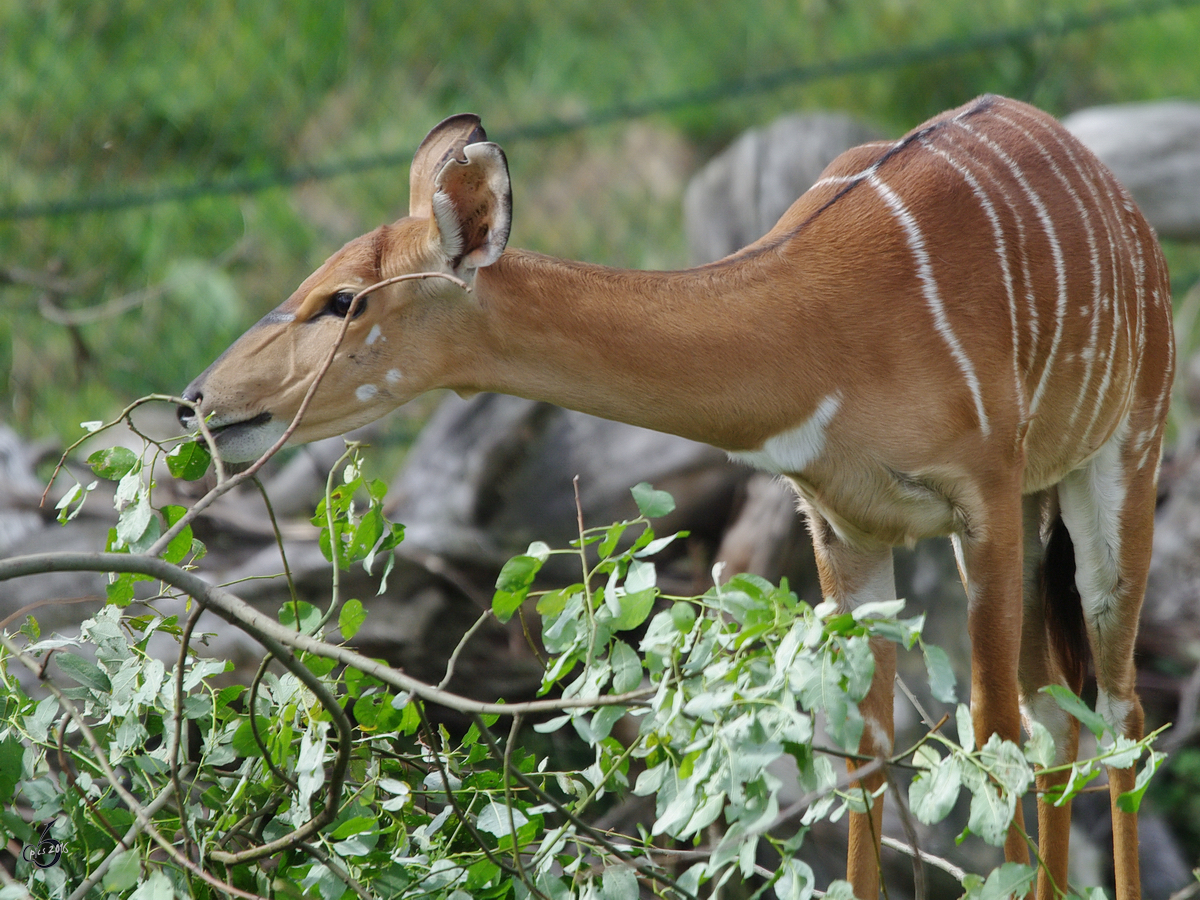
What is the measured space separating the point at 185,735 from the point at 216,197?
3.52 m

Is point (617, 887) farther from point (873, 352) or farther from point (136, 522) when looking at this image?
point (873, 352)

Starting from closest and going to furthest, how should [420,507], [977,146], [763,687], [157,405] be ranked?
[763,687], [977,146], [420,507], [157,405]

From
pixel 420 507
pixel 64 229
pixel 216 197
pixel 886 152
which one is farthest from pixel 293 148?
pixel 886 152

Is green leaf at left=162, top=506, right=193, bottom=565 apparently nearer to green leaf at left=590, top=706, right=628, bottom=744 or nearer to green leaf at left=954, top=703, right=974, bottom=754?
green leaf at left=590, top=706, right=628, bottom=744

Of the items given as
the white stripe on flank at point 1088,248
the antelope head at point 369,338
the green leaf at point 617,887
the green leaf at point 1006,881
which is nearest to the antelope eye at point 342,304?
the antelope head at point 369,338

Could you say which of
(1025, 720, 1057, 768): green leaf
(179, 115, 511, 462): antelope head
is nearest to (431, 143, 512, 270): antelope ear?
(179, 115, 511, 462): antelope head

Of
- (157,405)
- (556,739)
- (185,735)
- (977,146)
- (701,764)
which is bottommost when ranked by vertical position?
(556,739)

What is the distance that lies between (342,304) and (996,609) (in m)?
1.14

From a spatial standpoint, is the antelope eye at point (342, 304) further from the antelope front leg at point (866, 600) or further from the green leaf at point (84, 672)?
the antelope front leg at point (866, 600)

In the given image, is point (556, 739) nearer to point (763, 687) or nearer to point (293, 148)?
point (763, 687)

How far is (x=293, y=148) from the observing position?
5.47 m

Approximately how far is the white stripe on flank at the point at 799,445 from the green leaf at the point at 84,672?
3.16ft

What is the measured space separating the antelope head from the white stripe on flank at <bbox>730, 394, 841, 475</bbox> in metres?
0.49

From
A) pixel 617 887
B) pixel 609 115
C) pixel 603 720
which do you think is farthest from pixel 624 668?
pixel 609 115
